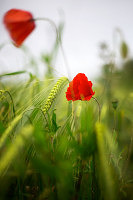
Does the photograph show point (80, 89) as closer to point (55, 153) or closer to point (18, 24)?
point (55, 153)

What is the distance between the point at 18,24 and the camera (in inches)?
19.1

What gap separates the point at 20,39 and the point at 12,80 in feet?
0.78

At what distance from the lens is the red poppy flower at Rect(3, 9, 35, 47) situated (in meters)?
0.47

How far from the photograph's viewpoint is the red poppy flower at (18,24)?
467mm

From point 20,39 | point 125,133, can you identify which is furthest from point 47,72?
point 125,133

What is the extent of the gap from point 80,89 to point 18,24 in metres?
0.33

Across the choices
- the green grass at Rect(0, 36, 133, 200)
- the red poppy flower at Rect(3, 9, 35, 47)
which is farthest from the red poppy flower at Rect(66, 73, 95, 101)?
the red poppy flower at Rect(3, 9, 35, 47)

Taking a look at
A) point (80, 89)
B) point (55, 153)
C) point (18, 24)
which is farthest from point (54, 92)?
point (18, 24)

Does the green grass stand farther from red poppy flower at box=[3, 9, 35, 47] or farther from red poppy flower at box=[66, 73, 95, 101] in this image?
red poppy flower at box=[3, 9, 35, 47]

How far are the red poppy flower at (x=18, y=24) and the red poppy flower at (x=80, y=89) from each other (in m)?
0.26

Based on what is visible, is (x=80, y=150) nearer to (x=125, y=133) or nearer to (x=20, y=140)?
(x=20, y=140)

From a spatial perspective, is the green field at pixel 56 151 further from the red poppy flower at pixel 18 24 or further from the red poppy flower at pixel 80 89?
the red poppy flower at pixel 18 24

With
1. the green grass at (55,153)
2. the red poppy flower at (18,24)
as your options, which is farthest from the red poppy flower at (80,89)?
the red poppy flower at (18,24)

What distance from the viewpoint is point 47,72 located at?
836mm
